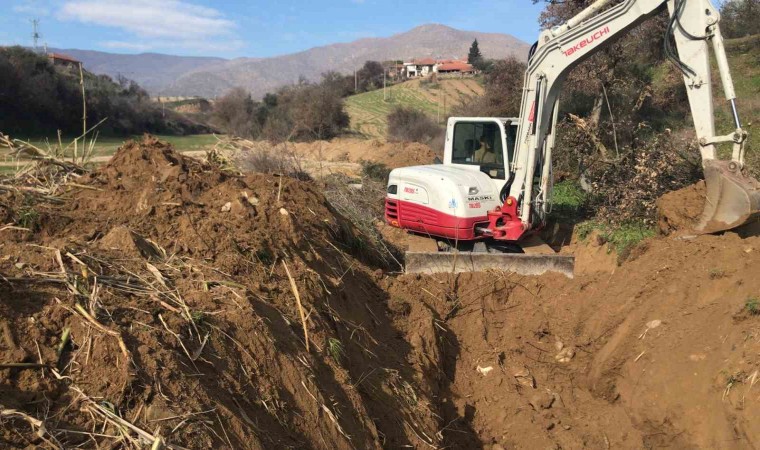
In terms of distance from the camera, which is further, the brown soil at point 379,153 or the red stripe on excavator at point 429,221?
the brown soil at point 379,153

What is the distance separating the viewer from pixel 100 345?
132 inches

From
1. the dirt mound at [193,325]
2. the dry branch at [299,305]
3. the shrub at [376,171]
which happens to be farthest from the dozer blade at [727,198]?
the shrub at [376,171]

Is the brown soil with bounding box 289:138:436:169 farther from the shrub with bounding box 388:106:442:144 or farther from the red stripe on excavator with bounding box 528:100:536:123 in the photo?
the red stripe on excavator with bounding box 528:100:536:123

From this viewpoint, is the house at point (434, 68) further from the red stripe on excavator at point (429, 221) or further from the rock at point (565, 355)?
the rock at point (565, 355)

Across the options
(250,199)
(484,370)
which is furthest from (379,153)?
(484,370)

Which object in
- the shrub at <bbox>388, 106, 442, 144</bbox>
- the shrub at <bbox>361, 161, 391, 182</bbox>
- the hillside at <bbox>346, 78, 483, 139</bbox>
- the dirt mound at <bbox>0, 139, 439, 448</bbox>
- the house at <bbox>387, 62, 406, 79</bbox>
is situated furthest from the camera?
the house at <bbox>387, 62, 406, 79</bbox>

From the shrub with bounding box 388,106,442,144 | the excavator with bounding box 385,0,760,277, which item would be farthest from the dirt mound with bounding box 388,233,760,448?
the shrub with bounding box 388,106,442,144

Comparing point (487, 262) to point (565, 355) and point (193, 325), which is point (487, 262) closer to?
point (565, 355)

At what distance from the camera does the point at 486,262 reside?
809 centimetres

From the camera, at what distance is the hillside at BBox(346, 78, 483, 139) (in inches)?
1682

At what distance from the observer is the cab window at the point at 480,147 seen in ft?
28.7

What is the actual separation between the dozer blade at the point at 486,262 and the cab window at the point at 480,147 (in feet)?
4.51

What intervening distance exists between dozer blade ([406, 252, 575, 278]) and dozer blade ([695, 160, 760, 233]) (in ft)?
5.79

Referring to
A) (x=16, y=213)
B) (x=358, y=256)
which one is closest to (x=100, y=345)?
(x=16, y=213)
